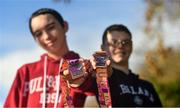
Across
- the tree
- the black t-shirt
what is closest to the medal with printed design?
the black t-shirt

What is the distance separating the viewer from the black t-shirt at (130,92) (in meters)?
1.58

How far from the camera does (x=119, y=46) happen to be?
172 centimetres

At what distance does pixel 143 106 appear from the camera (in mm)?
1714

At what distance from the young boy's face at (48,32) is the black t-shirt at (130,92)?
0.82 ft

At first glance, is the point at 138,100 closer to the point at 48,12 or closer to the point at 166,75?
the point at 48,12

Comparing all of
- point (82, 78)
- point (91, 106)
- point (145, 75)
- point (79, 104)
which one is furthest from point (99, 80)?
point (145, 75)

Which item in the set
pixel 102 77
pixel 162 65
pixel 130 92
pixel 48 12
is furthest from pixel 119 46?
pixel 162 65

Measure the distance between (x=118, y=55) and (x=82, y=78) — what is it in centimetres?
47

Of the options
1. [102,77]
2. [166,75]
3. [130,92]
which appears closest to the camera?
[102,77]

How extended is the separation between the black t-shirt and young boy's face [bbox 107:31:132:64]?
0.06 metres

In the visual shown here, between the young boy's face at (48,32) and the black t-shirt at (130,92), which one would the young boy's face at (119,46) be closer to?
the black t-shirt at (130,92)

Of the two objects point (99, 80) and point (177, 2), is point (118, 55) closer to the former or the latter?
point (99, 80)

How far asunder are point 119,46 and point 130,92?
189 mm

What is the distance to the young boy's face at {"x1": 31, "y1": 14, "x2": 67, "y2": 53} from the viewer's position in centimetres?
169
